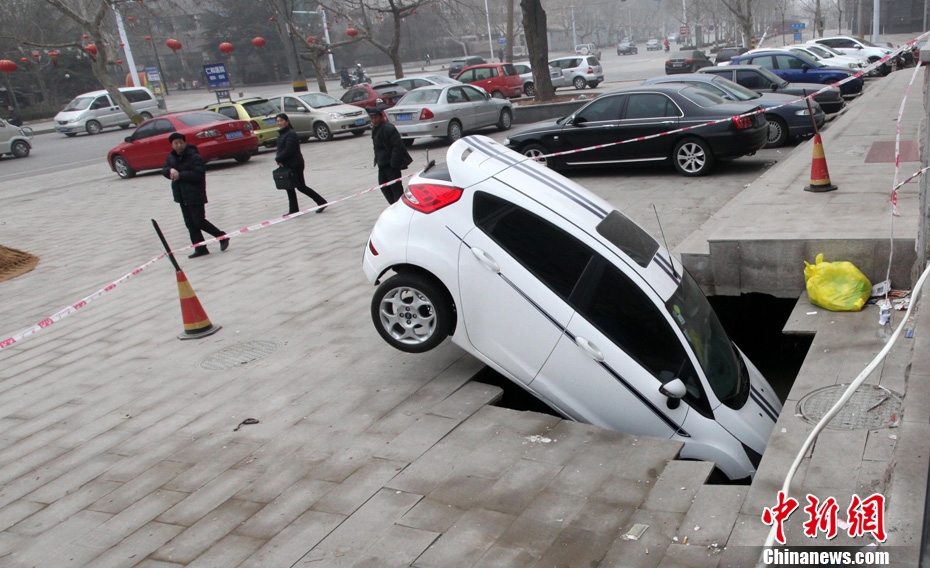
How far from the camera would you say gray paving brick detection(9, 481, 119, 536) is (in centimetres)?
446

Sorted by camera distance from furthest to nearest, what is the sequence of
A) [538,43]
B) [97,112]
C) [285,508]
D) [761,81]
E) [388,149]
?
[97,112], [538,43], [761,81], [388,149], [285,508]

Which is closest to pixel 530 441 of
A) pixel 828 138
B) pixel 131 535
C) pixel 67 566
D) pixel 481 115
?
pixel 131 535

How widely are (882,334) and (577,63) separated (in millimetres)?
35052

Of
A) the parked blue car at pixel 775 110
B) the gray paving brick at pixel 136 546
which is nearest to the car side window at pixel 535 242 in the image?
the gray paving brick at pixel 136 546

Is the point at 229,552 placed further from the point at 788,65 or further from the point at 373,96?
the point at 373,96

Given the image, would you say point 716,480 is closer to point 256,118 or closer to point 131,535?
point 131,535

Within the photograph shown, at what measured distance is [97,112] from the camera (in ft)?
124

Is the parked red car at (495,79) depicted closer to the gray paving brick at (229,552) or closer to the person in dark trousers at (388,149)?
the person in dark trousers at (388,149)

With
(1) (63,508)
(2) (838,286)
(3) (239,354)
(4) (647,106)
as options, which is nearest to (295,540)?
(1) (63,508)

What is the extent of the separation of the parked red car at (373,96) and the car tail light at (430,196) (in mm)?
21224

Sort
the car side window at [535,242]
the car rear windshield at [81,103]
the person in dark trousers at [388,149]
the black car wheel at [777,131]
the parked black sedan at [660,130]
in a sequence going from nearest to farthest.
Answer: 1. the car side window at [535,242]
2. the person in dark trousers at [388,149]
3. the parked black sedan at [660,130]
4. the black car wheel at [777,131]
5. the car rear windshield at [81,103]

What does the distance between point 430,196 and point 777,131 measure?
11.4 meters

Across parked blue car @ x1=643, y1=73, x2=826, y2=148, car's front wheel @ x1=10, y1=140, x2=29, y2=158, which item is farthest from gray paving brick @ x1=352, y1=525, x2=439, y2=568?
car's front wheel @ x1=10, y1=140, x2=29, y2=158

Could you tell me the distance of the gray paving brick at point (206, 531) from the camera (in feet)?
13.3
